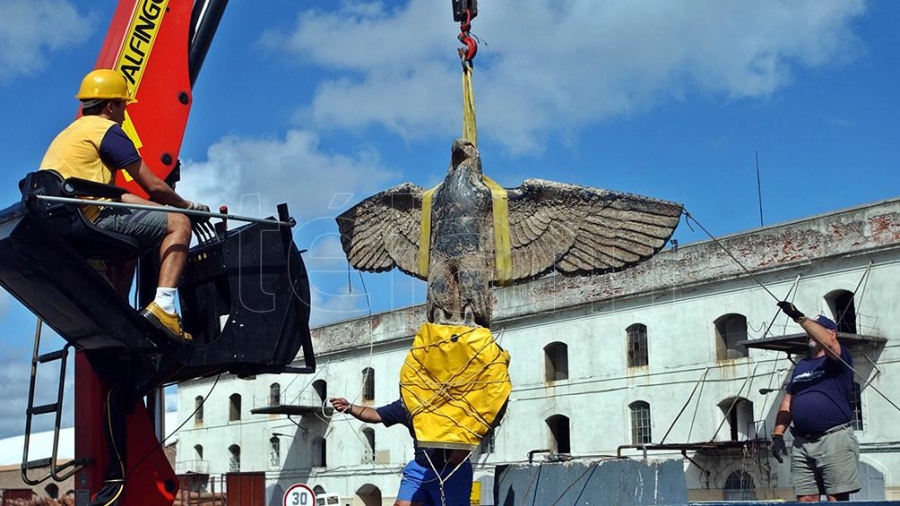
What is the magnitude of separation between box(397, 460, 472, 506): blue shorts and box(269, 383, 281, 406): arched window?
34.8m

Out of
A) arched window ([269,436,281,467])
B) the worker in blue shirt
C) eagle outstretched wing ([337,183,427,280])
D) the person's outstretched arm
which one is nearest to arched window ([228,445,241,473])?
arched window ([269,436,281,467])

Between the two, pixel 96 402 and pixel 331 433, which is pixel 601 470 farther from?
pixel 331 433

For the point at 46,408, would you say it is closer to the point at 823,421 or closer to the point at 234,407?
the point at 823,421

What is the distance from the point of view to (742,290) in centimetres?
2933

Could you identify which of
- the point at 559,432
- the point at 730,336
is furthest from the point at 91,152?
the point at 559,432

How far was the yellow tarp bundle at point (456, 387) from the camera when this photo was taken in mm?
6188

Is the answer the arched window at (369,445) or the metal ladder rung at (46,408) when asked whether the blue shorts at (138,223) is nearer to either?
the metal ladder rung at (46,408)

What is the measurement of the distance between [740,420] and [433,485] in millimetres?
24882

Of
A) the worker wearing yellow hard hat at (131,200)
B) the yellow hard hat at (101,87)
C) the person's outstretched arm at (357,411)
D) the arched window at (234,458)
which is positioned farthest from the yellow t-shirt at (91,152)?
the arched window at (234,458)

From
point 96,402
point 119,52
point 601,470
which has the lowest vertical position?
point 601,470

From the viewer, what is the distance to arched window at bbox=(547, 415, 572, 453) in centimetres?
3409

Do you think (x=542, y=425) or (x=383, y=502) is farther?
(x=383, y=502)

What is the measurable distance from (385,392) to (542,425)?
5900 mm

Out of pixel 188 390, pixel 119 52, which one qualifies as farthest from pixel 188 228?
pixel 188 390
